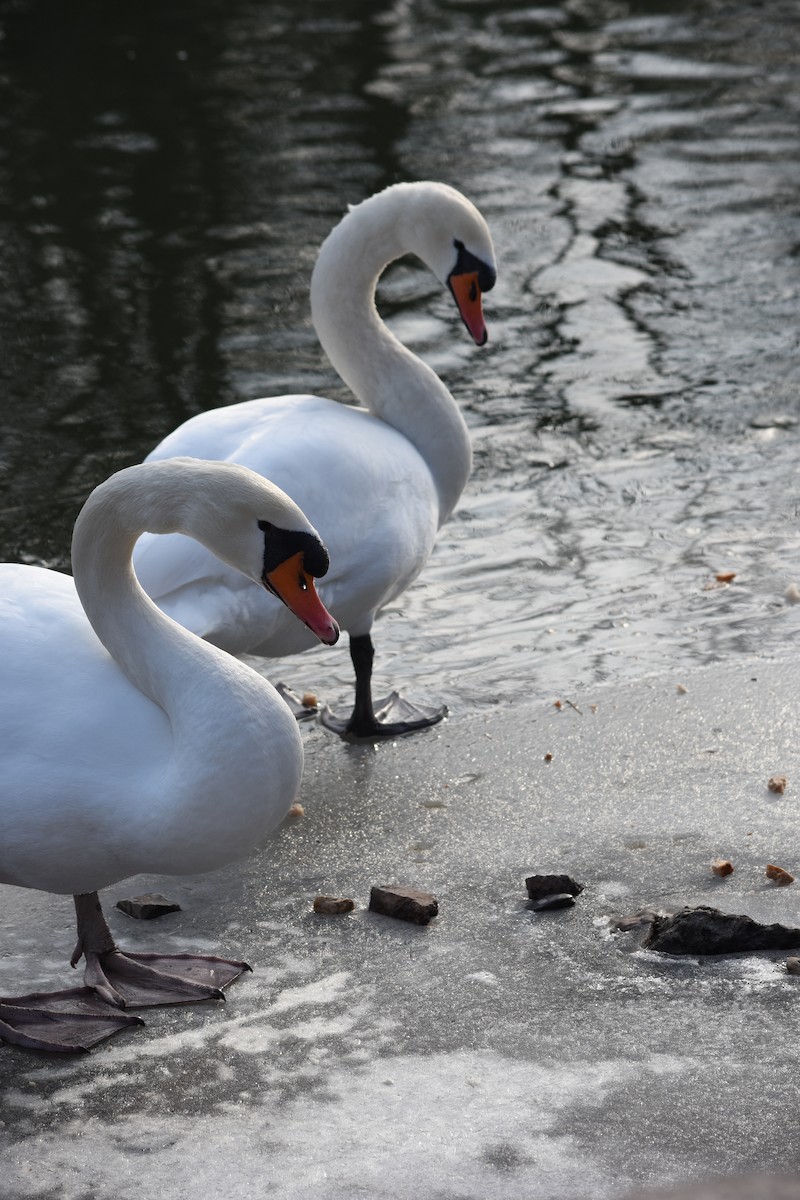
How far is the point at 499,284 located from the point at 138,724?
593cm

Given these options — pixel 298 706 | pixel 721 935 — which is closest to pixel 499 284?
pixel 298 706

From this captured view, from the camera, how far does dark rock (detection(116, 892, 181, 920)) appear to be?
3965 mm

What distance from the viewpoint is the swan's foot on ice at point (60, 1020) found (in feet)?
11.2

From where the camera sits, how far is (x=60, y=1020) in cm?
350

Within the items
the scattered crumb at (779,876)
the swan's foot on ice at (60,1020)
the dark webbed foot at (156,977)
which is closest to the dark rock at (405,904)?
the dark webbed foot at (156,977)

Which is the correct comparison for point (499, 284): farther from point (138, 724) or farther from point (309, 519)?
point (138, 724)

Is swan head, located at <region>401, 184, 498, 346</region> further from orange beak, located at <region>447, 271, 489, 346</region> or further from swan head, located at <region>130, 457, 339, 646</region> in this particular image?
swan head, located at <region>130, 457, 339, 646</region>

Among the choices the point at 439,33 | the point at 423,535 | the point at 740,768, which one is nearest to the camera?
the point at 740,768

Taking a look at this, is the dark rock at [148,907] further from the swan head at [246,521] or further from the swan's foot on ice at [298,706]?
the swan's foot on ice at [298,706]

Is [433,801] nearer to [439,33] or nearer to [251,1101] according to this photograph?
[251,1101]

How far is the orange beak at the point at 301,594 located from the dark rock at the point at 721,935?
0.97 m

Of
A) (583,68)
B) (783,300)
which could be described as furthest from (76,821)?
(583,68)

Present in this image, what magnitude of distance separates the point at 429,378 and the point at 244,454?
108 centimetres

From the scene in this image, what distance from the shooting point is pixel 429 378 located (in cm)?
539
